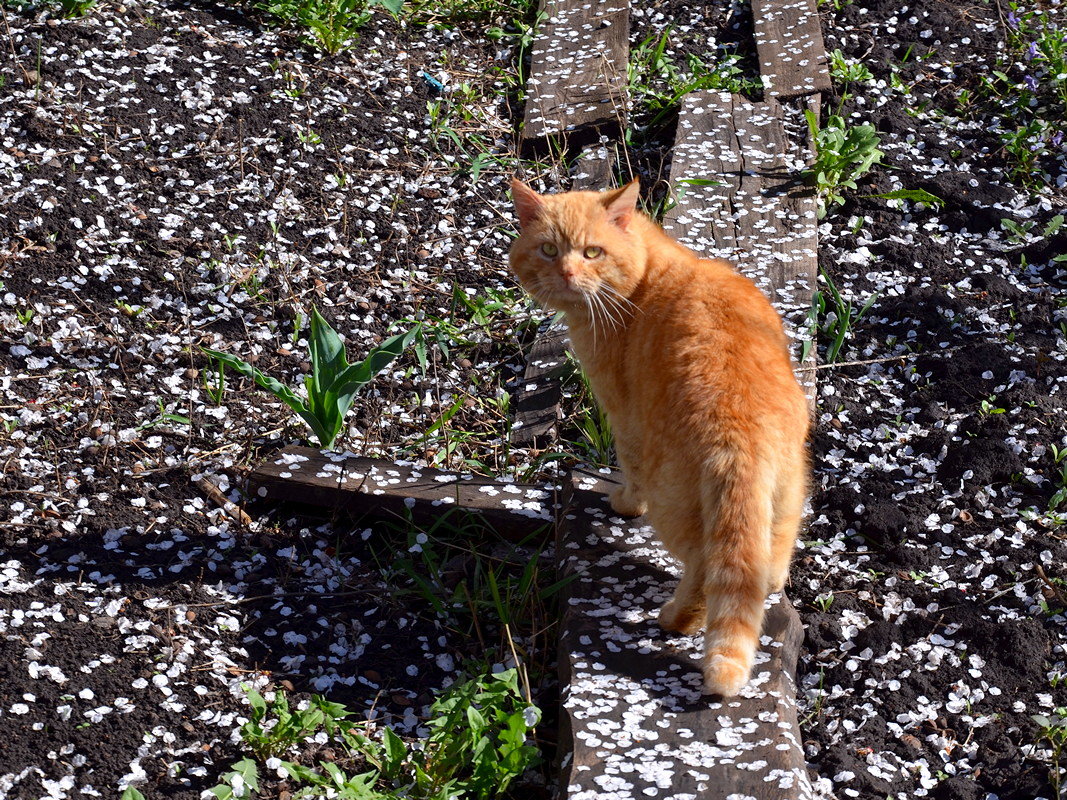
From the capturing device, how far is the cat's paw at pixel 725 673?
2346 mm

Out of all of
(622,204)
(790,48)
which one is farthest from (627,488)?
(790,48)

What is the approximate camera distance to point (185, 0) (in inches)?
201

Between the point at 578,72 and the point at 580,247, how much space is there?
244 centimetres

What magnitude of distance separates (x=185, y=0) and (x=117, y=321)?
7.33 ft

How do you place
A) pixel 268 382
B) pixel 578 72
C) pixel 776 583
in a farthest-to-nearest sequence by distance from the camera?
pixel 578 72, pixel 268 382, pixel 776 583

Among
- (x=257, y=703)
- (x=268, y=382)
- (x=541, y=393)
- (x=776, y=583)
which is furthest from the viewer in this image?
(x=541, y=393)

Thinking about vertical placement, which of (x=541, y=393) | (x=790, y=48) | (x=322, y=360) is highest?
(x=790, y=48)

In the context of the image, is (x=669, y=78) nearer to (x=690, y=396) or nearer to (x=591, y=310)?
(x=591, y=310)

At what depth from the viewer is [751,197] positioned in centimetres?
428

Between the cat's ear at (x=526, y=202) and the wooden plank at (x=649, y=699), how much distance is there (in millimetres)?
943

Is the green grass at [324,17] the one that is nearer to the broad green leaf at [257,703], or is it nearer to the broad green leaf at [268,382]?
the broad green leaf at [268,382]

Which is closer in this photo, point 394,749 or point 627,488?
point 394,749

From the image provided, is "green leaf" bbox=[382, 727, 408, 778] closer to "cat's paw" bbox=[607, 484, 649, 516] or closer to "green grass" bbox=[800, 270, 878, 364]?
"cat's paw" bbox=[607, 484, 649, 516]

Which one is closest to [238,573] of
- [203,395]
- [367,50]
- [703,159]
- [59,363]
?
[203,395]
